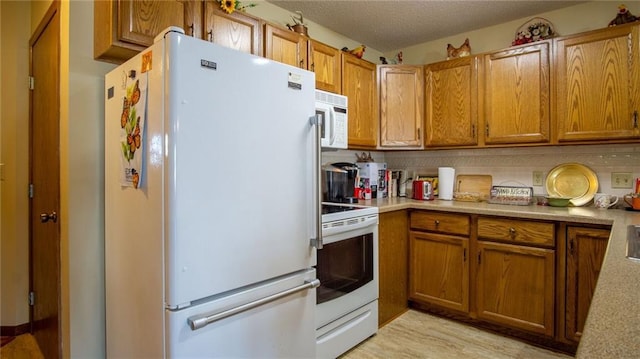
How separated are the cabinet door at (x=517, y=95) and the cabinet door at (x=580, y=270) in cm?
77

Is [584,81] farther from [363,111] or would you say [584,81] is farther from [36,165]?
[36,165]

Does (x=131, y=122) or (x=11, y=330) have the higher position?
(x=131, y=122)

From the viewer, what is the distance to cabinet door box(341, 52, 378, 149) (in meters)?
2.78

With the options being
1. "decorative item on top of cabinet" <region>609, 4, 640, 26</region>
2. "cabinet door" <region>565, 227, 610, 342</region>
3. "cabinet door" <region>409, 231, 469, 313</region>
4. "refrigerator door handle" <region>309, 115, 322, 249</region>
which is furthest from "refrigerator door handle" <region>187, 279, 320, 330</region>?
"decorative item on top of cabinet" <region>609, 4, 640, 26</region>

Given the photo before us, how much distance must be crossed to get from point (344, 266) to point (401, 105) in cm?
162

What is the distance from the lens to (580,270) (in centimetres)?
209

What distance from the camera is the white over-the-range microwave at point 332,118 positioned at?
233 cm

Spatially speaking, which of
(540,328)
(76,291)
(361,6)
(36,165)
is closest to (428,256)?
(540,328)

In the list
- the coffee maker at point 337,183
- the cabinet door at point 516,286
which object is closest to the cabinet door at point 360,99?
the coffee maker at point 337,183

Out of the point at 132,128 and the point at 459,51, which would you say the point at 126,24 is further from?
the point at 459,51

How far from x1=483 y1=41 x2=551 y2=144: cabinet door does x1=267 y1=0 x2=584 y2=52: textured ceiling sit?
0.37 m

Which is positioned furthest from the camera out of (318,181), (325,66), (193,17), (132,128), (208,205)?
(325,66)

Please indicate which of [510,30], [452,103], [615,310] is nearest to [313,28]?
[452,103]

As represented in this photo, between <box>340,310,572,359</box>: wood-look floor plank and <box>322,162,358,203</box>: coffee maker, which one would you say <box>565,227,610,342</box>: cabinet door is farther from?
<box>322,162,358,203</box>: coffee maker
